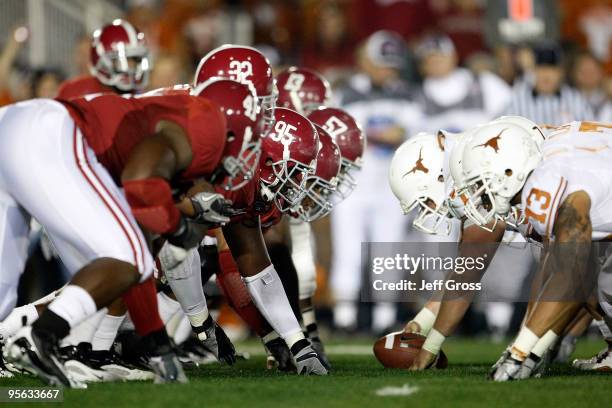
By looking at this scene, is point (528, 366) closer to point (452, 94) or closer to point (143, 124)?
point (143, 124)

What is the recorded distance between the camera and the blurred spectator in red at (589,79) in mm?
10391

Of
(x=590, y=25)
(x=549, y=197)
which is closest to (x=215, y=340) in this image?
(x=549, y=197)

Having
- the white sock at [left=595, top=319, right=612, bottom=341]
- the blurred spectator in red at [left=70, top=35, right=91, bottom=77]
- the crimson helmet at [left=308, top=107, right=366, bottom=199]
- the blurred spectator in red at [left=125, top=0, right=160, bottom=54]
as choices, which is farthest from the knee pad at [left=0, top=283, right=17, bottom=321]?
the blurred spectator in red at [left=125, top=0, right=160, bottom=54]

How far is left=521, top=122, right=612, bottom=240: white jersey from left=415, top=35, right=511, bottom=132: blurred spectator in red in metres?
4.47

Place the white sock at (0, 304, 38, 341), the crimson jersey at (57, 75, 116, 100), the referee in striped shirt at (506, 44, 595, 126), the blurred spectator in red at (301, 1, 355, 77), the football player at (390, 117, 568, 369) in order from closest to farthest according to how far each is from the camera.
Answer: the white sock at (0, 304, 38, 341)
the football player at (390, 117, 568, 369)
the crimson jersey at (57, 75, 116, 100)
the referee in striped shirt at (506, 44, 595, 126)
the blurred spectator in red at (301, 1, 355, 77)

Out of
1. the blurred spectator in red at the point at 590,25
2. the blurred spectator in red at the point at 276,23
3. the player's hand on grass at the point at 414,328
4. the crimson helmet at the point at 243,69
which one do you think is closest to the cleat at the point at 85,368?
the crimson helmet at the point at 243,69

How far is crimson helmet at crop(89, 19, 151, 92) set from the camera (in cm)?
769

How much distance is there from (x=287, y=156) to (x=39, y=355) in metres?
1.91

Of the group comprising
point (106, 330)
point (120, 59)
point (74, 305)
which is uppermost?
point (120, 59)

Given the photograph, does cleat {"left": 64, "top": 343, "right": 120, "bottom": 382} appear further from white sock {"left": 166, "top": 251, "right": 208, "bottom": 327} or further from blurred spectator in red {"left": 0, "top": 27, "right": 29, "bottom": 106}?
blurred spectator in red {"left": 0, "top": 27, "right": 29, "bottom": 106}

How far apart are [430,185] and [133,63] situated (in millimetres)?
2574

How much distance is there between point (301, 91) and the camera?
25.1 feet

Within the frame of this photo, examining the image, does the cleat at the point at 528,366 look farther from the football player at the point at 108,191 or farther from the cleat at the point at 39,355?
the cleat at the point at 39,355

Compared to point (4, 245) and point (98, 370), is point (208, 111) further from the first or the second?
point (98, 370)
